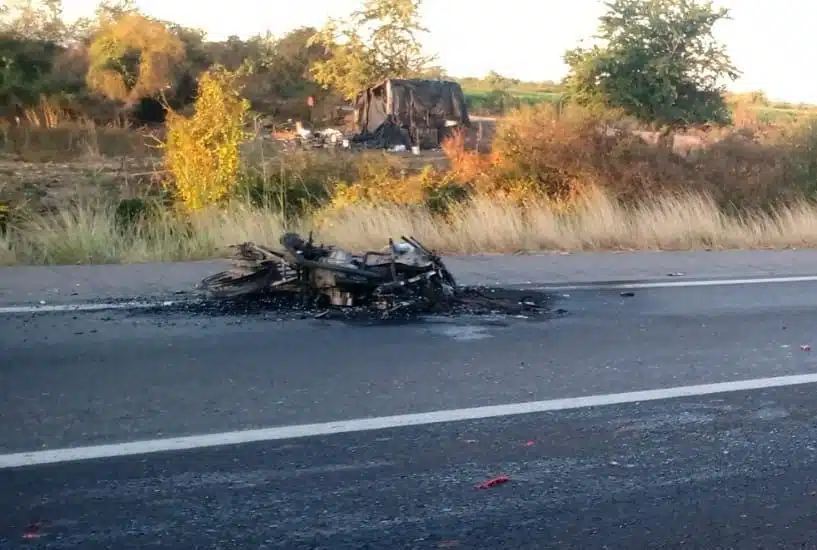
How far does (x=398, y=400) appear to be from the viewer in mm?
6266

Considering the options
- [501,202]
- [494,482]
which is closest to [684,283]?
[501,202]

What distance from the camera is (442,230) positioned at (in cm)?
1441

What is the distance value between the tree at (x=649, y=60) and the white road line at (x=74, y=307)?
82.3 ft

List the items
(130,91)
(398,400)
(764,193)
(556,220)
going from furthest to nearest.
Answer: (130,91) < (764,193) < (556,220) < (398,400)

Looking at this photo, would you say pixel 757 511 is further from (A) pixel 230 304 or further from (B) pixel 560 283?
(B) pixel 560 283

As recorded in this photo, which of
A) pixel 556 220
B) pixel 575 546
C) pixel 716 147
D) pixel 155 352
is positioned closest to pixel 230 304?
pixel 155 352

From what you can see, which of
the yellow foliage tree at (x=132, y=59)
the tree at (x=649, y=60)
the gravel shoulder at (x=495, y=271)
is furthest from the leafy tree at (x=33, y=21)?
the gravel shoulder at (x=495, y=271)

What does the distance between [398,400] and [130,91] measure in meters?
37.2

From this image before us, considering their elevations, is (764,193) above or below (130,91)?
below

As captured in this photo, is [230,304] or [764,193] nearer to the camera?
[230,304]

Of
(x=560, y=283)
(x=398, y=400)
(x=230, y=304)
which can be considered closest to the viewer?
(x=398, y=400)

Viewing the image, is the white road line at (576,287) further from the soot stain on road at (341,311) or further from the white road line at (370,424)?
the white road line at (370,424)

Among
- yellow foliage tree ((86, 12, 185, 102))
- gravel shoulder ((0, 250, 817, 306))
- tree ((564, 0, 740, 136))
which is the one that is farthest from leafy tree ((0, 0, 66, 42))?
gravel shoulder ((0, 250, 817, 306))

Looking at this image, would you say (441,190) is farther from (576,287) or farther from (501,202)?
(576,287)
